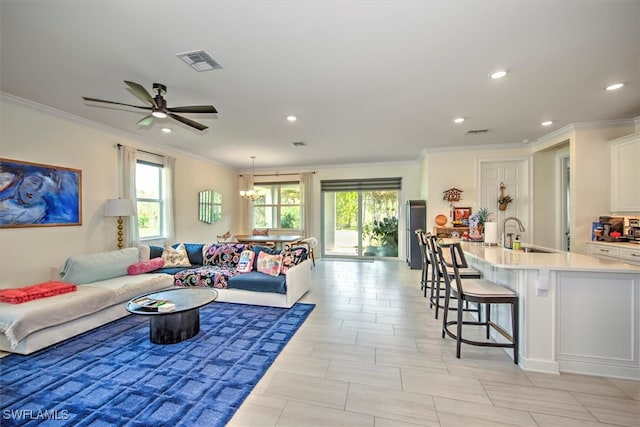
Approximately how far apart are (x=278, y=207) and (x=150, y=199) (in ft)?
12.2

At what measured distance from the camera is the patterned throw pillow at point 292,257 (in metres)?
4.00

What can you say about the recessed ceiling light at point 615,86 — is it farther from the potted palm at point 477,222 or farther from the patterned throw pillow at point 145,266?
the patterned throw pillow at point 145,266

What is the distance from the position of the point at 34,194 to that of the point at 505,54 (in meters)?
5.65

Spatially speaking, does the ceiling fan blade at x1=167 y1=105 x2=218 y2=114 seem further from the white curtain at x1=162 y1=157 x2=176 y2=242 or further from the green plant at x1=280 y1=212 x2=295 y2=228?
the green plant at x1=280 y1=212 x2=295 y2=228

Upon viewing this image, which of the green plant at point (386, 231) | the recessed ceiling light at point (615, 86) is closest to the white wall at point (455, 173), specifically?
the green plant at point (386, 231)

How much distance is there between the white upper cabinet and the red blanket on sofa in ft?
24.7

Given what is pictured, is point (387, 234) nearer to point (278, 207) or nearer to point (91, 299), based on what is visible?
point (278, 207)

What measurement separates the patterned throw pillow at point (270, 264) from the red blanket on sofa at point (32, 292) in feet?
7.26

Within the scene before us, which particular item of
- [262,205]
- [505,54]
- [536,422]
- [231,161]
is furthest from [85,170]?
[536,422]

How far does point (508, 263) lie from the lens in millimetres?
2258

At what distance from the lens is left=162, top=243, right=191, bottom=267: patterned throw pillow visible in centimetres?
455

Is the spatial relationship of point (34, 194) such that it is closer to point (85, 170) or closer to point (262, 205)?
point (85, 170)

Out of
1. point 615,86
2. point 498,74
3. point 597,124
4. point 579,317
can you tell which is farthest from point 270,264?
point 597,124

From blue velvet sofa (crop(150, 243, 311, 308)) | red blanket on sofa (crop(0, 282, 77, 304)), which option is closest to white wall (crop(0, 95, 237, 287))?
red blanket on sofa (crop(0, 282, 77, 304))
